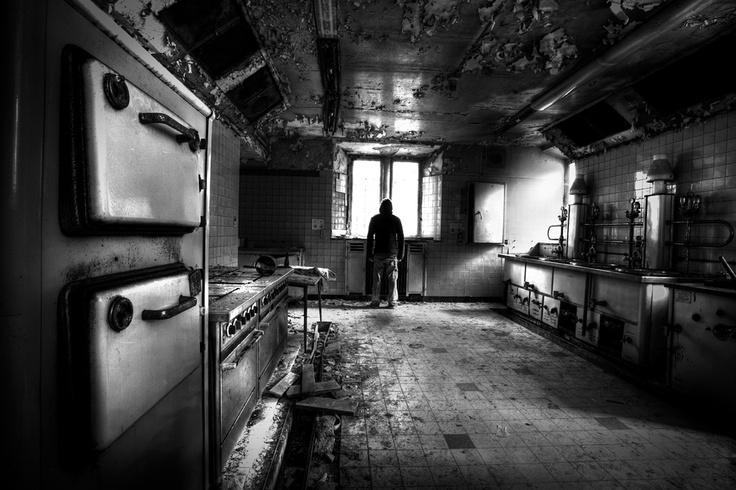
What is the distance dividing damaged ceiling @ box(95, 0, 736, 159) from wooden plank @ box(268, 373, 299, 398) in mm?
2594

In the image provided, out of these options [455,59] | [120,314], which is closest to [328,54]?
[455,59]

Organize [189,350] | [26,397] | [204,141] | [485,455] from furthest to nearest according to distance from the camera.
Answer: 1. [485,455]
2. [204,141]
3. [189,350]
4. [26,397]

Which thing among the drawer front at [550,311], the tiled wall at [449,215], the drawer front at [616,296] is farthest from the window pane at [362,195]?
the drawer front at [616,296]

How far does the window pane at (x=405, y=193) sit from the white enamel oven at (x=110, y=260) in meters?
6.37

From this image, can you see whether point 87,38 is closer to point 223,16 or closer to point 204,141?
point 204,141


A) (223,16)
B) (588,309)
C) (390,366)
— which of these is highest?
(223,16)

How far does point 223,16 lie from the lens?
→ 2.71m

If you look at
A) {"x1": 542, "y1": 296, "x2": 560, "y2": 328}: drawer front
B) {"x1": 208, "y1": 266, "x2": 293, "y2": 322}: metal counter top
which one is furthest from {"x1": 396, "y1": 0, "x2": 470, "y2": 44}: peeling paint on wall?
{"x1": 542, "y1": 296, "x2": 560, "y2": 328}: drawer front

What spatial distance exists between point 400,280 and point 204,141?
19.7 ft

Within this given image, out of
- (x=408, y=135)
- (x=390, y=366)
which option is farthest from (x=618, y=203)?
(x=390, y=366)

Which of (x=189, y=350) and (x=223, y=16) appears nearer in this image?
(x=189, y=350)

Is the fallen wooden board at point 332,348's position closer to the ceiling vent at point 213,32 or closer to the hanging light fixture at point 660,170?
the ceiling vent at point 213,32

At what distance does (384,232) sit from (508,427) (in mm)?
4070

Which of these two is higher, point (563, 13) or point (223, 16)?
point (563, 13)
